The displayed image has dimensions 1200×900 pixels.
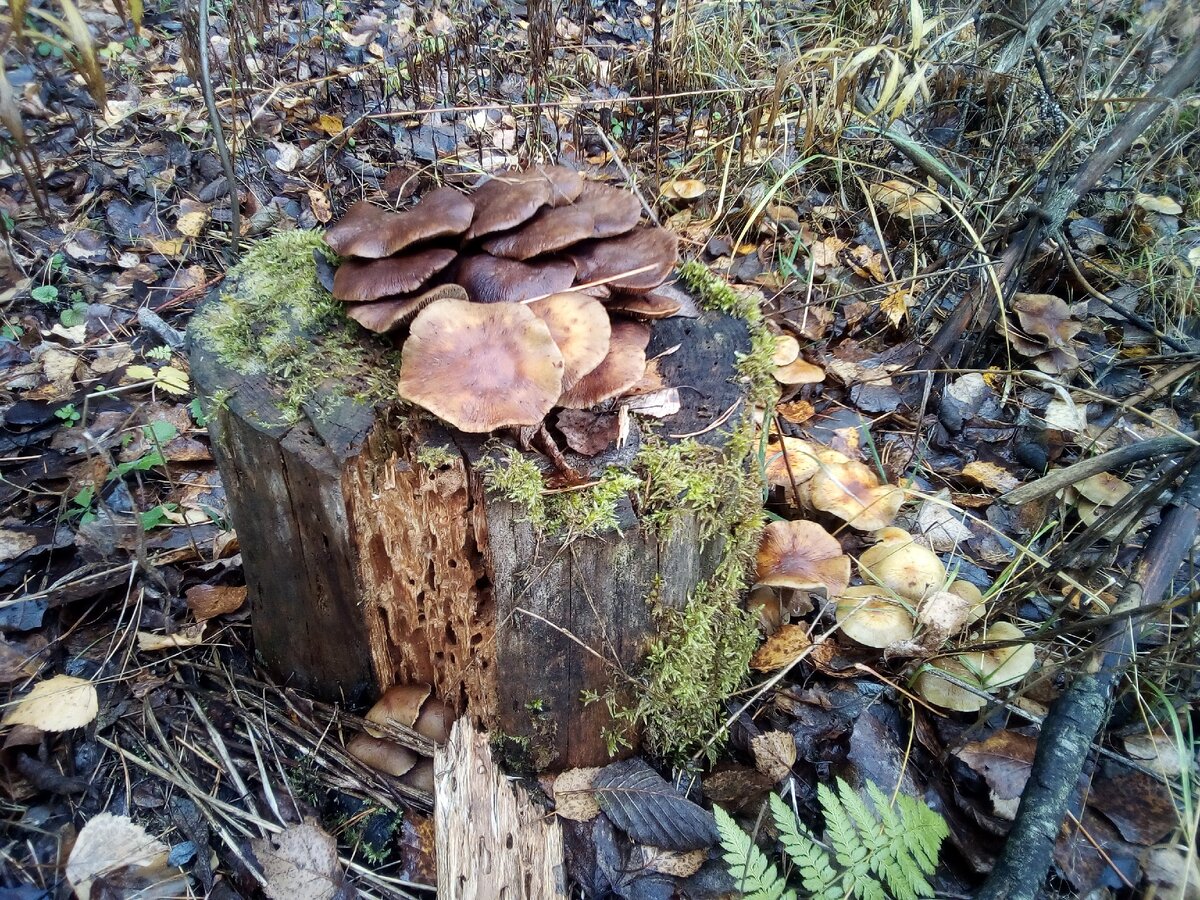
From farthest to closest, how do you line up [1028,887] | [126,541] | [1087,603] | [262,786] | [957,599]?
[126,541] < [1087,603] < [957,599] < [262,786] < [1028,887]

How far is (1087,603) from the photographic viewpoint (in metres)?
2.90

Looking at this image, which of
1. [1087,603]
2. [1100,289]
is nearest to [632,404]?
[1087,603]

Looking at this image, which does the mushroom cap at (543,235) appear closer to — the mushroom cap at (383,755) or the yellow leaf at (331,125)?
the mushroom cap at (383,755)

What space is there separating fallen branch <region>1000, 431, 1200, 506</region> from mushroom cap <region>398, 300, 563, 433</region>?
1818 mm

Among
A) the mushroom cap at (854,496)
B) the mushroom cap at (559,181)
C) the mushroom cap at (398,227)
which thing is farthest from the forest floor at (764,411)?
the mushroom cap at (559,181)

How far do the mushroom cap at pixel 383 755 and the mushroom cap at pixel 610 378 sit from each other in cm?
141

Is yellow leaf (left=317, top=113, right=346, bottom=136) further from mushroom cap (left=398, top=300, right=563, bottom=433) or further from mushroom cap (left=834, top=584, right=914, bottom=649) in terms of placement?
mushroom cap (left=834, top=584, right=914, bottom=649)

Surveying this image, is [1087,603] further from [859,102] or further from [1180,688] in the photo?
[859,102]

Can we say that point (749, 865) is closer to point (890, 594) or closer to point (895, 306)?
point (890, 594)

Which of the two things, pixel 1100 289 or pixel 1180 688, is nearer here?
pixel 1180 688

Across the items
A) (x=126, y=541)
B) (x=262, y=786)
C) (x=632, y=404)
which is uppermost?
(x=632, y=404)

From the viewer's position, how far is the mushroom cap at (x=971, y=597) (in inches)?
110

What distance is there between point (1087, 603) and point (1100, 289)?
7.98 ft

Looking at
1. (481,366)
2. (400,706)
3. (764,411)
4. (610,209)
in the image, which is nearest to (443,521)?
(481,366)
